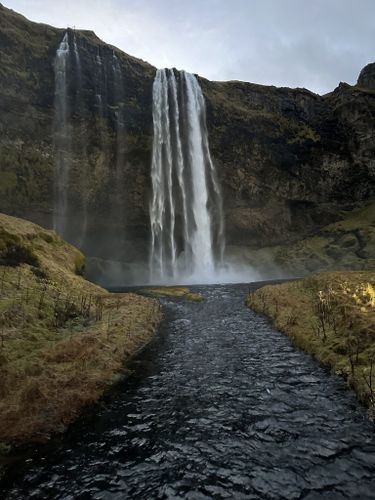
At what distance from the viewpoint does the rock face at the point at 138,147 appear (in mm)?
52500

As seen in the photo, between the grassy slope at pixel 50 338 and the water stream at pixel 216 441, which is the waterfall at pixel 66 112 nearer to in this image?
the grassy slope at pixel 50 338

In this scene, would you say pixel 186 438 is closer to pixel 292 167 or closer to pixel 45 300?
pixel 45 300

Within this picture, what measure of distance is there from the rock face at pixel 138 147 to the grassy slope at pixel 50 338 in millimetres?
28994

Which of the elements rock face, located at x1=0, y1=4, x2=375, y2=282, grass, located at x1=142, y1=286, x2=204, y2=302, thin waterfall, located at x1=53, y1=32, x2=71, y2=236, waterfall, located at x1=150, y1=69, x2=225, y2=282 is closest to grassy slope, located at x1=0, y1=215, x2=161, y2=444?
grass, located at x1=142, y1=286, x2=204, y2=302

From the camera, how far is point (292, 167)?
70.0 meters

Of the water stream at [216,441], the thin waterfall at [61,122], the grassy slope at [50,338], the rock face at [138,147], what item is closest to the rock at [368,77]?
the rock face at [138,147]

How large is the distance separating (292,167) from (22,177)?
45.8 meters

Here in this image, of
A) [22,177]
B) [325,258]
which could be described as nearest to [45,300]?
[22,177]

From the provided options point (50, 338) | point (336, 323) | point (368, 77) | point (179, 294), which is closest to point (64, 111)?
point (179, 294)

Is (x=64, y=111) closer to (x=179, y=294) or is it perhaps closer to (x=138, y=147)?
(x=138, y=147)

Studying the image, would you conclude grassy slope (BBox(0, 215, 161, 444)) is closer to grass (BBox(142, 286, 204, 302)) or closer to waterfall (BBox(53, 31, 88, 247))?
grass (BBox(142, 286, 204, 302))

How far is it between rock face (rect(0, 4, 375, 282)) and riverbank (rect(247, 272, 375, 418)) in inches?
1484

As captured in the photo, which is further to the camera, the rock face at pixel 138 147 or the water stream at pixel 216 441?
the rock face at pixel 138 147

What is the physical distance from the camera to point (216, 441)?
9.40 m
